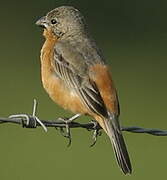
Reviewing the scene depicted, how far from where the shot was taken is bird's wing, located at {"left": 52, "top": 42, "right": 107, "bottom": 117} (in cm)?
1123

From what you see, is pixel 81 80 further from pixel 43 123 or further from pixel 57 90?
pixel 43 123

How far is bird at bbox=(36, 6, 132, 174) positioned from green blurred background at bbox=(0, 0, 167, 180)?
2651mm

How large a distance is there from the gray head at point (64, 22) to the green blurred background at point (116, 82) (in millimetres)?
2528

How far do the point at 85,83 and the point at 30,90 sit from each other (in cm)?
599

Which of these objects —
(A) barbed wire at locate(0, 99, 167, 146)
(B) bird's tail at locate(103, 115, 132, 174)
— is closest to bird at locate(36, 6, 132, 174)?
(B) bird's tail at locate(103, 115, 132, 174)

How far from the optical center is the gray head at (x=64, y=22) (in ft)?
40.4

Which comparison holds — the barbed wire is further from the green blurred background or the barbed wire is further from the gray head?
the green blurred background

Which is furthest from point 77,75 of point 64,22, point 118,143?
point 64,22

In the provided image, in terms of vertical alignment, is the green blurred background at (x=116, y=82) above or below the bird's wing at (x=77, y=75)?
below

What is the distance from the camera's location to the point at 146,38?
20.2m

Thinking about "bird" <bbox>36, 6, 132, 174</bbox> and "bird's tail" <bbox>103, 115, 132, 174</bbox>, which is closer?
"bird's tail" <bbox>103, 115, 132, 174</bbox>

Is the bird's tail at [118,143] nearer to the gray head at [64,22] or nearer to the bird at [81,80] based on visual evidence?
the bird at [81,80]

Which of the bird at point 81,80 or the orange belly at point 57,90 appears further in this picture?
the orange belly at point 57,90

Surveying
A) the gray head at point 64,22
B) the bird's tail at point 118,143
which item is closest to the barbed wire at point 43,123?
the bird's tail at point 118,143
